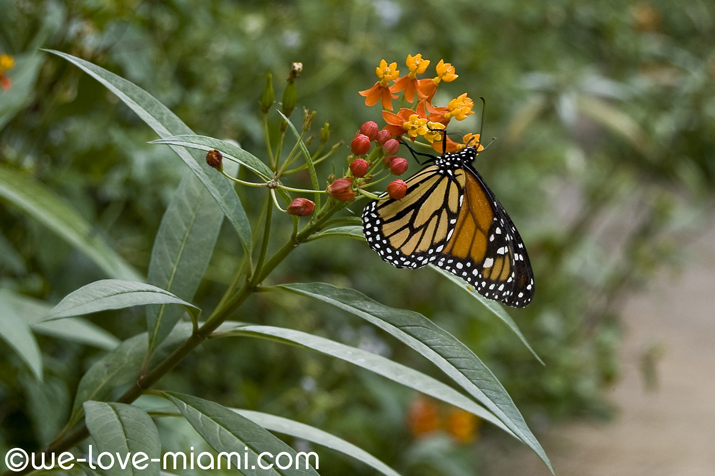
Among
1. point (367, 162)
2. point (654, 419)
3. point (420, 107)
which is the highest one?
point (654, 419)

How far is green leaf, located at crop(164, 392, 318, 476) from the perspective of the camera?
0.77m

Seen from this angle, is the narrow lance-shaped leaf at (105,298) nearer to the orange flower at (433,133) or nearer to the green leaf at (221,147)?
the green leaf at (221,147)

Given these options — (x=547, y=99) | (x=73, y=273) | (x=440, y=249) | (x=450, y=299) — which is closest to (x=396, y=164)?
(x=440, y=249)

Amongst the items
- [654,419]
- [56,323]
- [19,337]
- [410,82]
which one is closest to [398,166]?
[410,82]

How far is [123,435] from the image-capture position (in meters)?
0.74

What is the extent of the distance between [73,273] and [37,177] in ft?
0.77

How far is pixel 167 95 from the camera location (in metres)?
1.88

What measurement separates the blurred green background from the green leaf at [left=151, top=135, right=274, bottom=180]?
0.76 meters

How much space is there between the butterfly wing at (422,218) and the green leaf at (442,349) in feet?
0.58

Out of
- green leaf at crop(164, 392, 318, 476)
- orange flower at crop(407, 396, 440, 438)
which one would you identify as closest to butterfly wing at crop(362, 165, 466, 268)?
green leaf at crop(164, 392, 318, 476)

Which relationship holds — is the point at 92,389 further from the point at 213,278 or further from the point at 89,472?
the point at 213,278

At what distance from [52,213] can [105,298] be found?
0.66 m

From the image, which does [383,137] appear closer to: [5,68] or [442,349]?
[442,349]

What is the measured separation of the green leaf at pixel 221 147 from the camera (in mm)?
682
